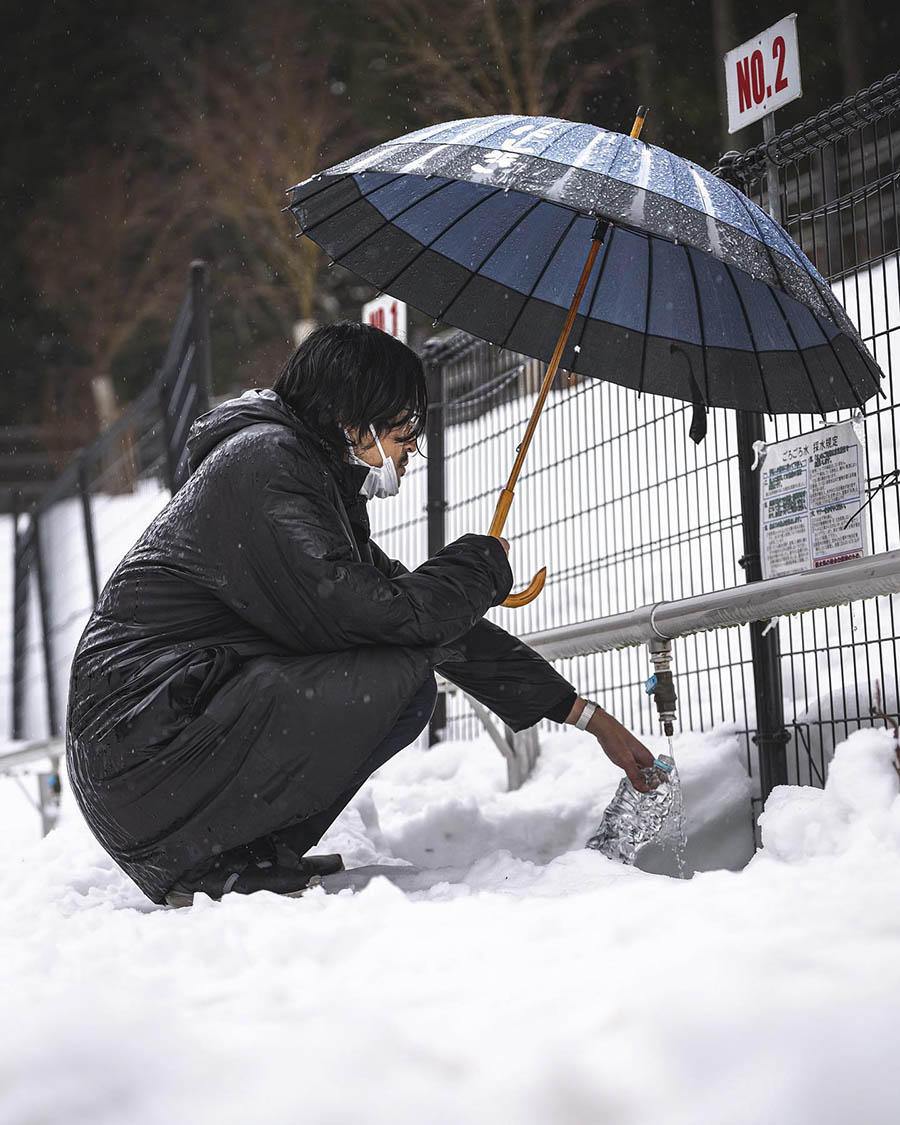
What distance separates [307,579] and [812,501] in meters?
1.47

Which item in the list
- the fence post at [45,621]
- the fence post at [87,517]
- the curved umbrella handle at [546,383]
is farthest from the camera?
the fence post at [45,621]

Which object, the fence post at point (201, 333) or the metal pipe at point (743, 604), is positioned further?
the fence post at point (201, 333)

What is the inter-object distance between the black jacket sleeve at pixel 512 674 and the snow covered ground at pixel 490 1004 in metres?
0.76

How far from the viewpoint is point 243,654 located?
7.84 ft

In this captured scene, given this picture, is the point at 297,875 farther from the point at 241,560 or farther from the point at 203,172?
the point at 203,172

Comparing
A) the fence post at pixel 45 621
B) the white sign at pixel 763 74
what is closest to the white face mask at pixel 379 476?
the white sign at pixel 763 74

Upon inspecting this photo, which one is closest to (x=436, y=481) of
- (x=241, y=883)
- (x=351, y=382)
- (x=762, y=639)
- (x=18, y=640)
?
(x=762, y=639)

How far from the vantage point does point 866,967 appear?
1339 mm

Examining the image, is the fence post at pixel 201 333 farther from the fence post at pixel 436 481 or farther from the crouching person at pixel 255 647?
the crouching person at pixel 255 647

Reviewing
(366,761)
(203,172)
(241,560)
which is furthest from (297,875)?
(203,172)

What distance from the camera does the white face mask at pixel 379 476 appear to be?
2.60 m

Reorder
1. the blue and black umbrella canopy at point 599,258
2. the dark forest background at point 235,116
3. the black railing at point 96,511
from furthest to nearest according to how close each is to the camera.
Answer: the dark forest background at point 235,116, the black railing at point 96,511, the blue and black umbrella canopy at point 599,258

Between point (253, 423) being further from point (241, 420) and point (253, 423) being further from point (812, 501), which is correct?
point (812, 501)

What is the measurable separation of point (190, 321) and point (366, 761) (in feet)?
10.5
